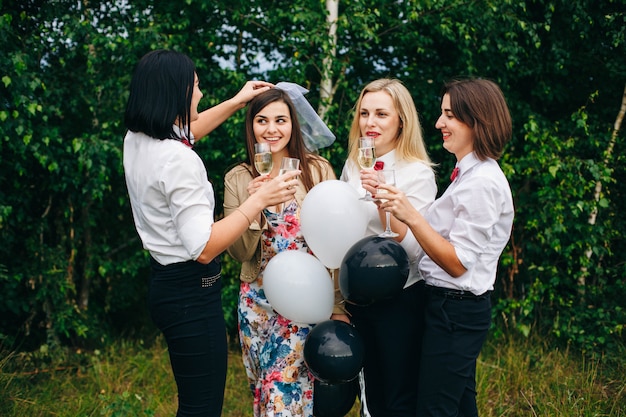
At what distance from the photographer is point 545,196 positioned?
413cm

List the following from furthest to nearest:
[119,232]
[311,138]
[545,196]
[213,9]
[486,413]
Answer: [119,232] → [213,9] → [545,196] → [486,413] → [311,138]

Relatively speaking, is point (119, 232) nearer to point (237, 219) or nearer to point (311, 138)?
point (311, 138)

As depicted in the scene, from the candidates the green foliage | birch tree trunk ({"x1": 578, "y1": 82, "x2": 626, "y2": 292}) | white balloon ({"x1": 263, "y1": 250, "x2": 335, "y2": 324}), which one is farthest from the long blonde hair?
birch tree trunk ({"x1": 578, "y1": 82, "x2": 626, "y2": 292})

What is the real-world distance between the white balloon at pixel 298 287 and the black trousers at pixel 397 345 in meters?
0.20

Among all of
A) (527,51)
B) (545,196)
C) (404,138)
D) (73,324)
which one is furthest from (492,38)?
(73,324)

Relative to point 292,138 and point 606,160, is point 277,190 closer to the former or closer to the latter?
point 292,138

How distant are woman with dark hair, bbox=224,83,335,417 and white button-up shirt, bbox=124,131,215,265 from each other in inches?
22.7

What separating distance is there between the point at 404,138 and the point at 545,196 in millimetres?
1934

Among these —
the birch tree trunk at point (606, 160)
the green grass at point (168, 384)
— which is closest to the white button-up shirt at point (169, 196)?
the green grass at point (168, 384)

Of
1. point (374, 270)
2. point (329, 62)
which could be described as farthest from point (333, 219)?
point (329, 62)

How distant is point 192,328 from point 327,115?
2.43 meters

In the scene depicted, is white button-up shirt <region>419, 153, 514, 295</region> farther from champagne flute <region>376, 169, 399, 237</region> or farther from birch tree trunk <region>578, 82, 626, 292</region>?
birch tree trunk <region>578, 82, 626, 292</region>

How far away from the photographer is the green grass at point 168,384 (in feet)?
11.3

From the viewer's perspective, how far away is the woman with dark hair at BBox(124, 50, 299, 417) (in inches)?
77.6
